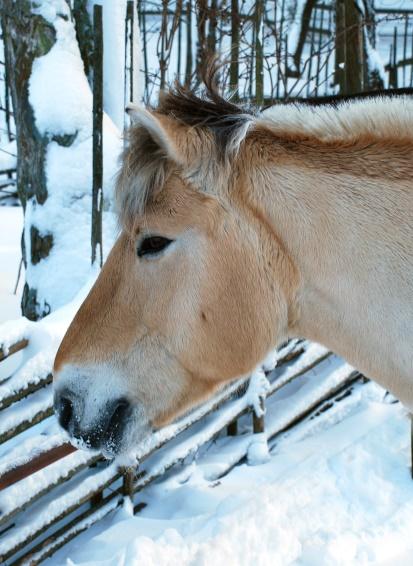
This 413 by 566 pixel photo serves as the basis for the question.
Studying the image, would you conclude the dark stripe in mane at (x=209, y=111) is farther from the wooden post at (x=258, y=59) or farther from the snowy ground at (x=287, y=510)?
the wooden post at (x=258, y=59)

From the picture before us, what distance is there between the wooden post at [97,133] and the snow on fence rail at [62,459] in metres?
1.09

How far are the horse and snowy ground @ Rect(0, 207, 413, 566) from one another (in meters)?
1.61

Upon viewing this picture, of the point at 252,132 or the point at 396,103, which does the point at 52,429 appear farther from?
the point at 396,103

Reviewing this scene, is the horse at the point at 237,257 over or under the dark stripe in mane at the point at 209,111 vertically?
under

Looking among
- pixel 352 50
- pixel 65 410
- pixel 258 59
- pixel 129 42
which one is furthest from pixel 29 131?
pixel 352 50

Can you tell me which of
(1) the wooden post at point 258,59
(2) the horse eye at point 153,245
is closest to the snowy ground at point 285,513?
(2) the horse eye at point 153,245

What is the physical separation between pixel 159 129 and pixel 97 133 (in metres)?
2.52

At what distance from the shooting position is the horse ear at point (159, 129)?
6.76 feet

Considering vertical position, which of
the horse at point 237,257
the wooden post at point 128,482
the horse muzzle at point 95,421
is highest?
the horse at point 237,257

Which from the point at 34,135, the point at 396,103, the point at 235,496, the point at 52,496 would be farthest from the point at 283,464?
the point at 396,103

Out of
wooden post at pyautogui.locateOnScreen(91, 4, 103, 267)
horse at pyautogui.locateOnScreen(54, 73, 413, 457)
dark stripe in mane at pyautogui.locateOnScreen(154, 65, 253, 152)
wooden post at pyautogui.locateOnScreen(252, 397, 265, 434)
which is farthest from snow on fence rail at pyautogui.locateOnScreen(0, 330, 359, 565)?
dark stripe in mane at pyautogui.locateOnScreen(154, 65, 253, 152)

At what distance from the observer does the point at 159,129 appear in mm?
2082

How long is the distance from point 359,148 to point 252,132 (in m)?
0.32

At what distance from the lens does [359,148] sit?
6.98 feet
